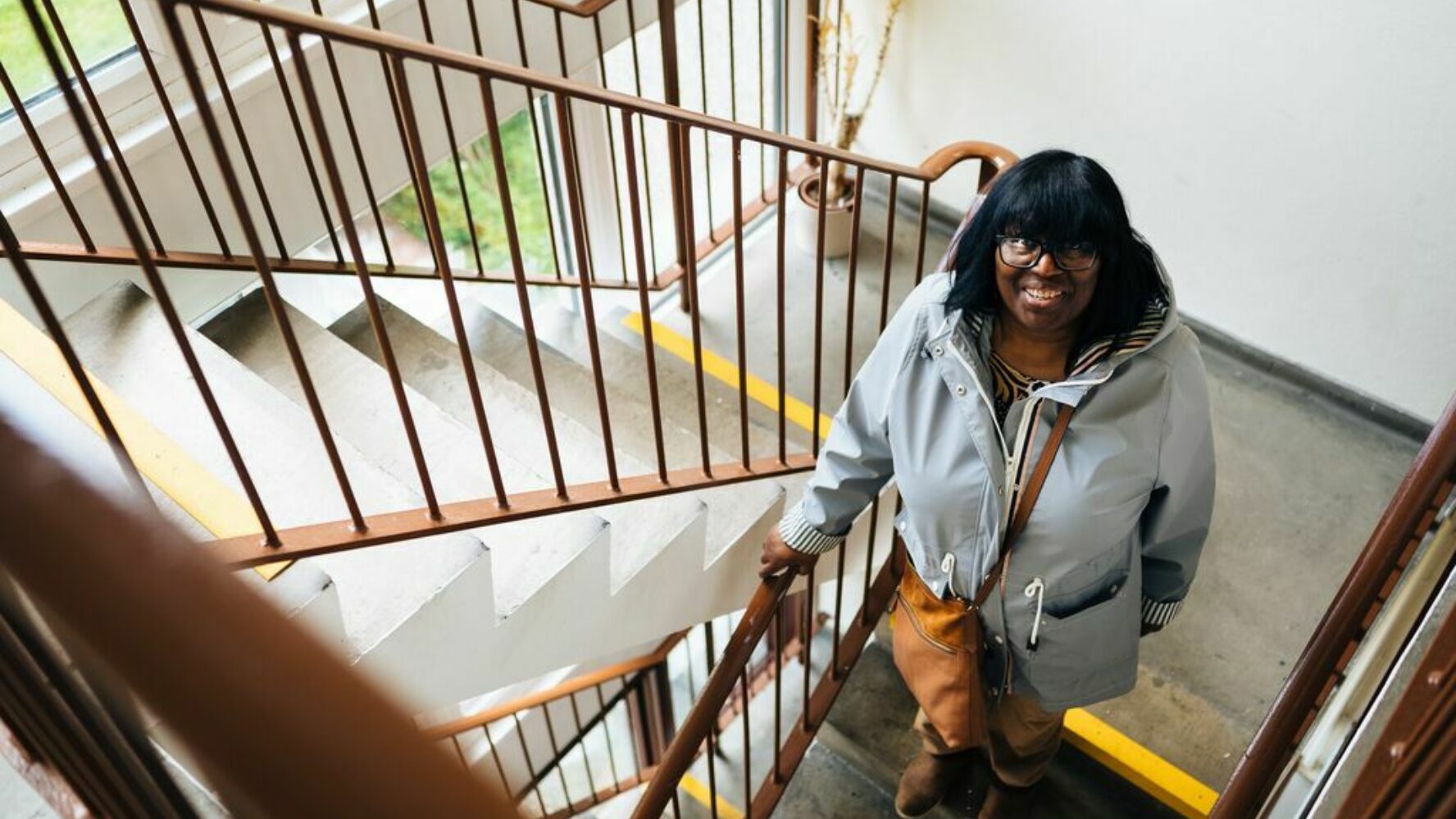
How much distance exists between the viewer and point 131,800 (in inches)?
45.7

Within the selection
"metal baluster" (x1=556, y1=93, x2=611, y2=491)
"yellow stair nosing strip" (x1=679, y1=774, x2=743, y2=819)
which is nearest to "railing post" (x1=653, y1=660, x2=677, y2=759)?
"yellow stair nosing strip" (x1=679, y1=774, x2=743, y2=819)

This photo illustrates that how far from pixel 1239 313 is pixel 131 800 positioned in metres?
3.63

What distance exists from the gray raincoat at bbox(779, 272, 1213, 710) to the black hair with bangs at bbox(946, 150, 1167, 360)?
50 millimetres

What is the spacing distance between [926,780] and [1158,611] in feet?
2.59

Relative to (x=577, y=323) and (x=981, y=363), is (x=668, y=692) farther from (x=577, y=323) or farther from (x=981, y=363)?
(x=981, y=363)

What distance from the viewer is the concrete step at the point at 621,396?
2727 millimetres

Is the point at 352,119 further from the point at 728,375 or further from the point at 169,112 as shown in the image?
the point at 728,375

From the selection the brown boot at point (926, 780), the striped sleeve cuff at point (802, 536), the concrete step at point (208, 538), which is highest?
the concrete step at point (208, 538)

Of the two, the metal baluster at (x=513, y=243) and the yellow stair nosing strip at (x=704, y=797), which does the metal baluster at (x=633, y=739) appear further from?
the metal baluster at (x=513, y=243)

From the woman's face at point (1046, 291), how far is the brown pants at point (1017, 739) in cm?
79

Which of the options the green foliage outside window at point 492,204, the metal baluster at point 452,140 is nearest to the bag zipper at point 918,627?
the metal baluster at point 452,140

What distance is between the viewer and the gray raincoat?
5.48ft

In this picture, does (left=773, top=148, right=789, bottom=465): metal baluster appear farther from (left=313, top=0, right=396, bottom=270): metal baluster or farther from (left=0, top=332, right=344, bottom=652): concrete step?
(left=0, top=332, right=344, bottom=652): concrete step

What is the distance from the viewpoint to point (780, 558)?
2.12 metres
